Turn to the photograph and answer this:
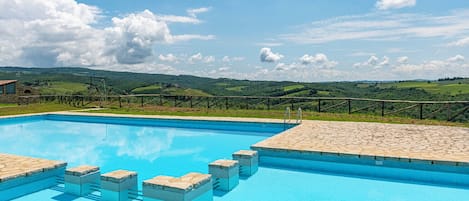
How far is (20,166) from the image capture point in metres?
4.48

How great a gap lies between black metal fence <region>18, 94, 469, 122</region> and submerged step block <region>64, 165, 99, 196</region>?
8896mm

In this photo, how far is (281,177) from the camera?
196 inches

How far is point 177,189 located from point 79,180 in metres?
1.58

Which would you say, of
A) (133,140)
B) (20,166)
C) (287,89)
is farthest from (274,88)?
(20,166)

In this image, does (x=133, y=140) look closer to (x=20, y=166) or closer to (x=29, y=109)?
(x=20, y=166)

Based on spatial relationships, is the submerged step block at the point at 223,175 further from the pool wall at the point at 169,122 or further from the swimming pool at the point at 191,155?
the pool wall at the point at 169,122

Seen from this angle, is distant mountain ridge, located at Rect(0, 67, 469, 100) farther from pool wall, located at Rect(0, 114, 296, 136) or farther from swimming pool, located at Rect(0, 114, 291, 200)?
swimming pool, located at Rect(0, 114, 291, 200)

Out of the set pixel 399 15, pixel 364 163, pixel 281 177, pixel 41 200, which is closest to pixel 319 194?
pixel 281 177

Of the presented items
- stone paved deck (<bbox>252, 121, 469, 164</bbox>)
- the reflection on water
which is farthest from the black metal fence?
the reflection on water

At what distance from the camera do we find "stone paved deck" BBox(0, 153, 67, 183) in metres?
4.08

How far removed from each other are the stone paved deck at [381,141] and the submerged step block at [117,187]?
2.31 metres

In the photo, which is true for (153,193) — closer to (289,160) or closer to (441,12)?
(289,160)

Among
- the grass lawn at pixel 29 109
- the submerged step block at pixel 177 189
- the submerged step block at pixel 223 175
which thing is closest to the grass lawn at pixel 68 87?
the grass lawn at pixel 29 109

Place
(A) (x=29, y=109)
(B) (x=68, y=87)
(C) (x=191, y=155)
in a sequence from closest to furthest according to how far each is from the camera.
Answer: (C) (x=191, y=155), (A) (x=29, y=109), (B) (x=68, y=87)
